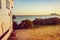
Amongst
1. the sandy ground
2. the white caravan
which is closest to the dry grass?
the sandy ground

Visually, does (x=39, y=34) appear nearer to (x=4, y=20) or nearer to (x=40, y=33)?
(x=40, y=33)

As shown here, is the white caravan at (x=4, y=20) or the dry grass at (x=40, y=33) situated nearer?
the white caravan at (x=4, y=20)

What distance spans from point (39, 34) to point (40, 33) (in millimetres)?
24

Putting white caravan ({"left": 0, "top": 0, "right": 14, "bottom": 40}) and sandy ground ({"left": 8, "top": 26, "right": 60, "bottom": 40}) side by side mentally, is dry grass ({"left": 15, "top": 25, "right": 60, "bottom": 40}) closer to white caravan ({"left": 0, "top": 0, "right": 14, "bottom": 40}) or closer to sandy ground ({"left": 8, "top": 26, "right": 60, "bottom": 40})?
sandy ground ({"left": 8, "top": 26, "right": 60, "bottom": 40})

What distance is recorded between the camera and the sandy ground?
6.36ft

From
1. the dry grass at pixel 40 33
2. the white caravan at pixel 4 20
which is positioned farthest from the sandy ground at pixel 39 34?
the white caravan at pixel 4 20

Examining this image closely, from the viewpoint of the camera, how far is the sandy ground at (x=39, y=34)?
1.94m

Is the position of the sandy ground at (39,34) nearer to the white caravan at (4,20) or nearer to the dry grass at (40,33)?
the dry grass at (40,33)

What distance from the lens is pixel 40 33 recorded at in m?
1.99

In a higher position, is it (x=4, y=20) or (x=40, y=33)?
(x=4, y=20)

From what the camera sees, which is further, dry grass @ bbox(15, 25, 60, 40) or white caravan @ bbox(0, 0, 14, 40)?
dry grass @ bbox(15, 25, 60, 40)

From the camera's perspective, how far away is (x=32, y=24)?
2037 mm

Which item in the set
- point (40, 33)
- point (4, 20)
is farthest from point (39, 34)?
point (4, 20)

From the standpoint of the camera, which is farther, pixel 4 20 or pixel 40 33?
pixel 40 33
